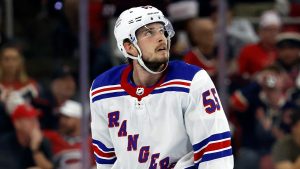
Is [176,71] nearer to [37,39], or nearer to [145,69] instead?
[145,69]

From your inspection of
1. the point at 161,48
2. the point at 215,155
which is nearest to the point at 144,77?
the point at 161,48

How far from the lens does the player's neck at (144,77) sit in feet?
11.6

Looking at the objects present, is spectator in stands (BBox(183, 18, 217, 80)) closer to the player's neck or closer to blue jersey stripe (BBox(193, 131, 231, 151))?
the player's neck

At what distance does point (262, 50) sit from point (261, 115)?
20.8 inches

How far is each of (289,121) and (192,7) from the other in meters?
1.09

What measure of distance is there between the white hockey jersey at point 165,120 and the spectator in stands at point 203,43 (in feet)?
8.13

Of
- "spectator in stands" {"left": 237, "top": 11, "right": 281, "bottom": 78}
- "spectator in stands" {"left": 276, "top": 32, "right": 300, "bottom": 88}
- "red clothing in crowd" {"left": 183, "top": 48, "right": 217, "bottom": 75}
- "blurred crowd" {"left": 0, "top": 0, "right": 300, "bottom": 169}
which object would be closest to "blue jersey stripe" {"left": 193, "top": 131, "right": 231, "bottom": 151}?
"blurred crowd" {"left": 0, "top": 0, "right": 300, "bottom": 169}

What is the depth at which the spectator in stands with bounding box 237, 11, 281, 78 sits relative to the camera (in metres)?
6.36

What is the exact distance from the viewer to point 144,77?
354 centimetres

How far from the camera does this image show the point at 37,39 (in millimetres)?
5750

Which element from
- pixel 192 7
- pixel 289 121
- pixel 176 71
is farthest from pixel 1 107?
pixel 176 71

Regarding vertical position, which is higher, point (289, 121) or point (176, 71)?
point (176, 71)

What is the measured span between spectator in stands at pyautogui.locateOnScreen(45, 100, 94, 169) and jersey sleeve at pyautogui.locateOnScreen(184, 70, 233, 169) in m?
2.46

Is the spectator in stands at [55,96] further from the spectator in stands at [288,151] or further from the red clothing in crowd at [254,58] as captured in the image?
the spectator in stands at [288,151]
